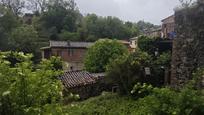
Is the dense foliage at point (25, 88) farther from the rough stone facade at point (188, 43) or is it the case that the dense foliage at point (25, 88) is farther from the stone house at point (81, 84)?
the stone house at point (81, 84)

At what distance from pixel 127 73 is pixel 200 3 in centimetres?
559

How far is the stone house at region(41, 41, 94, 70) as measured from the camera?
40.1 metres

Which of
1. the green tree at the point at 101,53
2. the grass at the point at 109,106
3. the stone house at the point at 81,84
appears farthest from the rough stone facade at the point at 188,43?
the green tree at the point at 101,53

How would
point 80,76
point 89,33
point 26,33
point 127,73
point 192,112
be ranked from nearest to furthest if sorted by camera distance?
1. point 192,112
2. point 127,73
3. point 80,76
4. point 26,33
5. point 89,33

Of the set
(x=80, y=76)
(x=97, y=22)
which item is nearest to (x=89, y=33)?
(x=97, y=22)

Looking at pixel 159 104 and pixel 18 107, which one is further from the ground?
pixel 18 107

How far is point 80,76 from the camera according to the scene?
23.0m

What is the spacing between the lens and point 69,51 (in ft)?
134

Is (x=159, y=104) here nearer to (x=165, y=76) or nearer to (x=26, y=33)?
(x=165, y=76)

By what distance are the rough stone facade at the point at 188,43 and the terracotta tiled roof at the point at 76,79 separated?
296 inches

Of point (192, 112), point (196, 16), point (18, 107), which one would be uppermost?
point (196, 16)

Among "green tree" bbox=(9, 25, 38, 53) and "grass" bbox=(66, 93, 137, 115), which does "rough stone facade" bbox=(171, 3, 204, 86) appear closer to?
"grass" bbox=(66, 93, 137, 115)

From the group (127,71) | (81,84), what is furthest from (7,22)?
(127,71)

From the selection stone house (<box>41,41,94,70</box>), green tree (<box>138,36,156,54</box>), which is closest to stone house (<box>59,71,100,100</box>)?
green tree (<box>138,36,156,54</box>)
